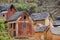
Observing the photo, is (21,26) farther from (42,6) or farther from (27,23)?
(42,6)

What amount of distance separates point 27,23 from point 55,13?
32750mm

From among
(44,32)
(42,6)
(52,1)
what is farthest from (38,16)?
(52,1)

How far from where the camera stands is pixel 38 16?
1857 inches

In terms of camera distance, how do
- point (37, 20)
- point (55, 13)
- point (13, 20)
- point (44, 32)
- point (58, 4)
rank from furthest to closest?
point (58, 4) → point (55, 13) → point (37, 20) → point (44, 32) → point (13, 20)

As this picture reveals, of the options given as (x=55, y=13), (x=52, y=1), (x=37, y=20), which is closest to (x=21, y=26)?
(x=37, y=20)

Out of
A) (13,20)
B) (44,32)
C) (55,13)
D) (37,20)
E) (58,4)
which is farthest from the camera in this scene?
(58,4)

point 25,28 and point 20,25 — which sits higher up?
point 20,25

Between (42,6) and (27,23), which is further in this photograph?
(42,6)

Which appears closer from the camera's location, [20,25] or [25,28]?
[20,25]

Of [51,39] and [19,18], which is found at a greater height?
[19,18]

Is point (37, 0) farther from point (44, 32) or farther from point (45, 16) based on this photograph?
point (44, 32)

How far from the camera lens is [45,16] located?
152ft

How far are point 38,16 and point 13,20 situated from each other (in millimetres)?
15539

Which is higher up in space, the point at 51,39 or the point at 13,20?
the point at 13,20
